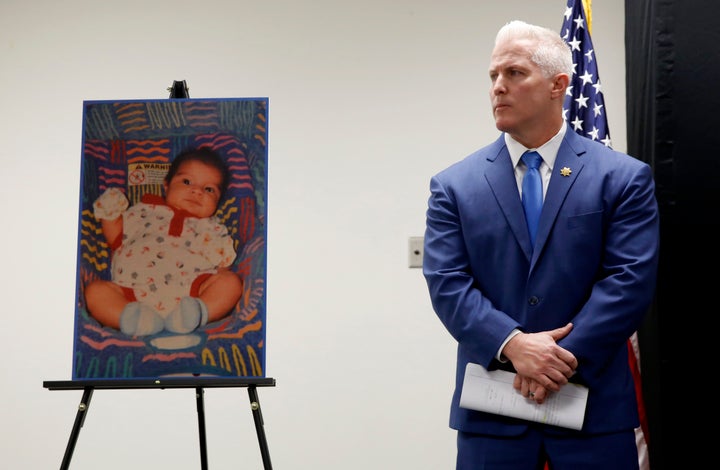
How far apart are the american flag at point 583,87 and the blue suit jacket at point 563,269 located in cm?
99

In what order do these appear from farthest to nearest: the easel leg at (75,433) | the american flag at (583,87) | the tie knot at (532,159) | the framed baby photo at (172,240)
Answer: the american flag at (583,87) → the framed baby photo at (172,240) → the easel leg at (75,433) → the tie knot at (532,159)

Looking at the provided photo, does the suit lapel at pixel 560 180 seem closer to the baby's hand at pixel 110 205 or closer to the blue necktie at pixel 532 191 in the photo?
the blue necktie at pixel 532 191

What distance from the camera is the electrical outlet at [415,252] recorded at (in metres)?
3.92

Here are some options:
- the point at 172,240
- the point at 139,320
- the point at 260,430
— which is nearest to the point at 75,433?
the point at 139,320

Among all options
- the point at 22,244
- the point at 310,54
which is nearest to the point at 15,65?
the point at 22,244

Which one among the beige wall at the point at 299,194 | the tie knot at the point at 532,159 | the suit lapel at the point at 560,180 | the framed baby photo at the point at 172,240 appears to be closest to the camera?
the suit lapel at the point at 560,180

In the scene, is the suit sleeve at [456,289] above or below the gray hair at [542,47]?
below

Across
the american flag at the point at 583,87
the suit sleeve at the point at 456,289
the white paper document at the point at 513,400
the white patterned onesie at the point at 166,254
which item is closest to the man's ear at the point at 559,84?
Answer: the suit sleeve at the point at 456,289

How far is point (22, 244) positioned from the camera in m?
4.07

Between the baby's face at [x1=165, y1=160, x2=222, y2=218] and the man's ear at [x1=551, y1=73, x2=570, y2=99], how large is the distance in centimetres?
115

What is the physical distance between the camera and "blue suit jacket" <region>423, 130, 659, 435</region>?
6.72 feet

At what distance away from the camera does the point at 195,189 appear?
115 inches

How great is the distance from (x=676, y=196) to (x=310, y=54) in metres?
1.82

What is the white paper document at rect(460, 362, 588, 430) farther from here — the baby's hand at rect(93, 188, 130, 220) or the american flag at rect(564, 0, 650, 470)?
the baby's hand at rect(93, 188, 130, 220)
